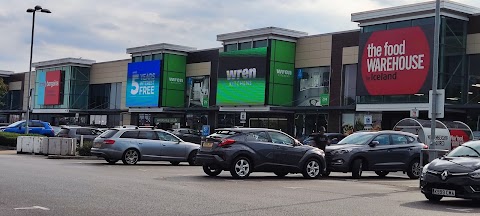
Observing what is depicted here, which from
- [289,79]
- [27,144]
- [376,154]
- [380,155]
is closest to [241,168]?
[376,154]

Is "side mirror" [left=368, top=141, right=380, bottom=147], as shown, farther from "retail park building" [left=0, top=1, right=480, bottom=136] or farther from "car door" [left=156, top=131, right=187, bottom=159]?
"retail park building" [left=0, top=1, right=480, bottom=136]

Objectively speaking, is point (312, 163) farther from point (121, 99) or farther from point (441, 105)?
point (121, 99)

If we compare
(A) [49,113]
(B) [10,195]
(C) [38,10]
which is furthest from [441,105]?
(A) [49,113]

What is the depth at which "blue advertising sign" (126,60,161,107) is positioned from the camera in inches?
2270

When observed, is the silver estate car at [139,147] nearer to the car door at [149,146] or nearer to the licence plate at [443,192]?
the car door at [149,146]

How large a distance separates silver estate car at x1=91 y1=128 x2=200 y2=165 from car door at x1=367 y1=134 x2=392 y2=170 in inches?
296

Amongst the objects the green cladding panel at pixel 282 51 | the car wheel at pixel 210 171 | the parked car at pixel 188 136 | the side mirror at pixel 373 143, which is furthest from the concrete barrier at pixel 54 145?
the green cladding panel at pixel 282 51

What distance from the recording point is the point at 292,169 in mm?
18953

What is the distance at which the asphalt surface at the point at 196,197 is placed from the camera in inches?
421

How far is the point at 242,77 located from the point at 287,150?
30.8 m

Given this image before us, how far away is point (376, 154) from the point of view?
67.4 feet

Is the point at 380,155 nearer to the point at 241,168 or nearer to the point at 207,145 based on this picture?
the point at 241,168

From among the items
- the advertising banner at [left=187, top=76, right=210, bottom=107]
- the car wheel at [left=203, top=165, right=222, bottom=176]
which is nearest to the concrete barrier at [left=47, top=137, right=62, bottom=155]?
the car wheel at [left=203, top=165, right=222, bottom=176]

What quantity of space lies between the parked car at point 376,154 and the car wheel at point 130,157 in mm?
7378
